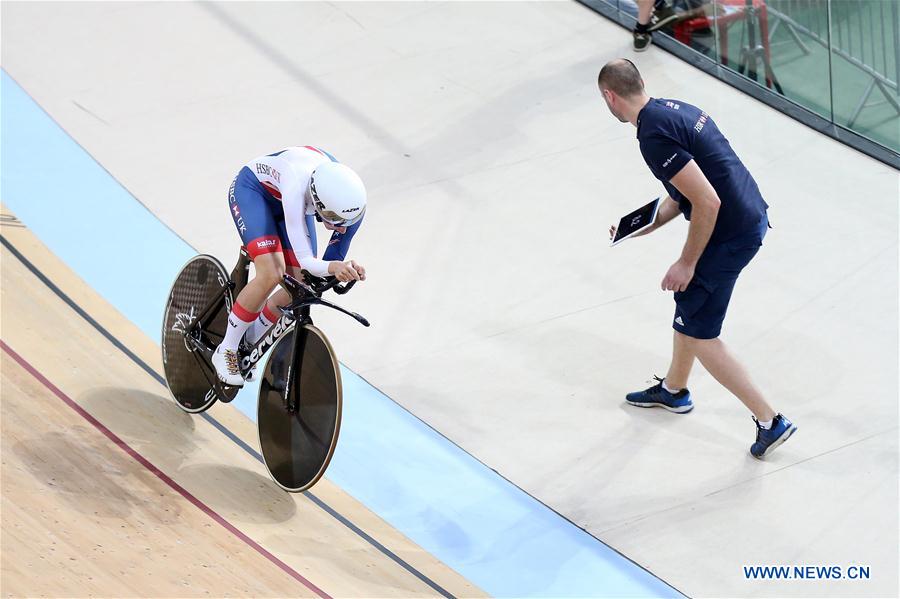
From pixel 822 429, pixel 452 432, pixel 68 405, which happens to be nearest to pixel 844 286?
pixel 822 429

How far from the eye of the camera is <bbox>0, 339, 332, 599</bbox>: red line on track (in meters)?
3.54

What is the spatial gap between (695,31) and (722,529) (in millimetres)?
3921

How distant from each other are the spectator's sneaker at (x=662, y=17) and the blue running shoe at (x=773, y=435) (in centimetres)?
350

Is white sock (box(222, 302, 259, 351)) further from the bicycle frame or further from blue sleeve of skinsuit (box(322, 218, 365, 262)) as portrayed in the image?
blue sleeve of skinsuit (box(322, 218, 365, 262))

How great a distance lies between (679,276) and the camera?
389 centimetres

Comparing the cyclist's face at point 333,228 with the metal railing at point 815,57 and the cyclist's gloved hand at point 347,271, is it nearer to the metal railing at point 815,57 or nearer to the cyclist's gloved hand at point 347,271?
the cyclist's gloved hand at point 347,271

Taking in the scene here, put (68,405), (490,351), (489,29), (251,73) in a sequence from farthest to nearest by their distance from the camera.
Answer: (489,29) → (251,73) → (490,351) → (68,405)

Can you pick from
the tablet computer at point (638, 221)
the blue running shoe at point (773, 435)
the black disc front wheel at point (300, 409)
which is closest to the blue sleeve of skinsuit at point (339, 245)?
the black disc front wheel at point (300, 409)

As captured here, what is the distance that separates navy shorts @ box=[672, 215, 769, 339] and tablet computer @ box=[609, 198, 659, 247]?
243 mm

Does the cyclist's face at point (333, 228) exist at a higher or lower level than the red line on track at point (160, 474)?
higher

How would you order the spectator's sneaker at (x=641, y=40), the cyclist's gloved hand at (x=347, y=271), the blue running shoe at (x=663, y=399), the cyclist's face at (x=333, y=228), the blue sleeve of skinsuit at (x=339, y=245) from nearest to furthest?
the cyclist's gloved hand at (x=347, y=271), the cyclist's face at (x=333, y=228), the blue sleeve of skinsuit at (x=339, y=245), the blue running shoe at (x=663, y=399), the spectator's sneaker at (x=641, y=40)

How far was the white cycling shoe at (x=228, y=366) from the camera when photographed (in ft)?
12.8

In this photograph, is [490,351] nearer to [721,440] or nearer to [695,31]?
[721,440]

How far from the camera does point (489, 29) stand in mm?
7172
